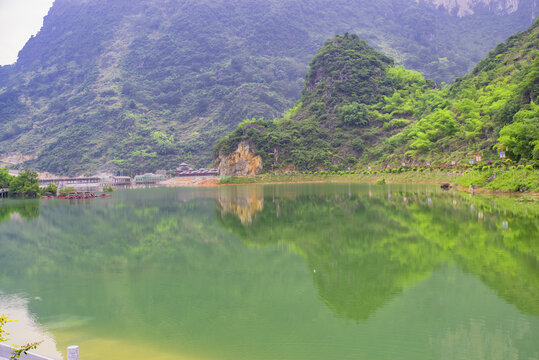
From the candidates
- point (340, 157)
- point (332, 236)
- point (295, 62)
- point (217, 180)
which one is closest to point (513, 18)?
point (295, 62)

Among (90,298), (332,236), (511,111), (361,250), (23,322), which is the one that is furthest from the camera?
(511,111)

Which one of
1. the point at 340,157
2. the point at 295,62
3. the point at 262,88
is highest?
the point at 295,62

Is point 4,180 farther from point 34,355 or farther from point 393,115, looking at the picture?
point 393,115

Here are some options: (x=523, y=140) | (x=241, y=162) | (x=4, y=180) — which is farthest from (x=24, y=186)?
(x=523, y=140)

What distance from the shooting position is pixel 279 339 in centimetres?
791

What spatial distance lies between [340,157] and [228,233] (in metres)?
62.6

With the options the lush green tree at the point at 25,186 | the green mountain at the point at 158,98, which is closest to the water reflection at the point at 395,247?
the lush green tree at the point at 25,186

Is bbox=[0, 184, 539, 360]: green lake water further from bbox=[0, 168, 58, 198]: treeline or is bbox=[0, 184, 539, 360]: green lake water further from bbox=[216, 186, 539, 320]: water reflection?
bbox=[0, 168, 58, 198]: treeline

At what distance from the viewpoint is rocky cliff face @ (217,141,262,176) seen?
85500 mm

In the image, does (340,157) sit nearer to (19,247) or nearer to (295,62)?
(19,247)

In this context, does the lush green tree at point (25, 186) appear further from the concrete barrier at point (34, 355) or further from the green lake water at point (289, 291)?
the concrete barrier at point (34, 355)

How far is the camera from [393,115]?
287 feet

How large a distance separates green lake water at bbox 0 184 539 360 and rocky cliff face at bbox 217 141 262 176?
65113mm

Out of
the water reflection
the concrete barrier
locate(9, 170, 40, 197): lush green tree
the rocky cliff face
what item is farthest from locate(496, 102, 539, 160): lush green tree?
the rocky cliff face
